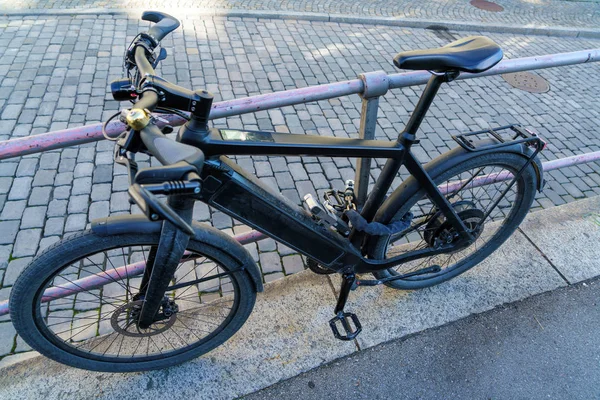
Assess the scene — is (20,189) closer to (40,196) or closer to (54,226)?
(40,196)

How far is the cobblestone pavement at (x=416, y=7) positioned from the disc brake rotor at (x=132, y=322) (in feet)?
20.6

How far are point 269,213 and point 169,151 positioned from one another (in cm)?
81

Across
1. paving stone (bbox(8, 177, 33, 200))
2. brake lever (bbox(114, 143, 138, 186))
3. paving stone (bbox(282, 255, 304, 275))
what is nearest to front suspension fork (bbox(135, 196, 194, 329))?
brake lever (bbox(114, 143, 138, 186))

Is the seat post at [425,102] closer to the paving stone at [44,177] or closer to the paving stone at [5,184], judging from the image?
the paving stone at [44,177]

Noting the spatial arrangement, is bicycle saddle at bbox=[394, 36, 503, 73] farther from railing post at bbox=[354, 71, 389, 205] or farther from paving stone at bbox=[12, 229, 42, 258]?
paving stone at bbox=[12, 229, 42, 258]

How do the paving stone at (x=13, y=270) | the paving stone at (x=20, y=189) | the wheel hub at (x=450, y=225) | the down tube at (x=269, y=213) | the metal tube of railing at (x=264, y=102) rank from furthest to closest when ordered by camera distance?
the paving stone at (x=20, y=189)
the paving stone at (x=13, y=270)
the wheel hub at (x=450, y=225)
the down tube at (x=269, y=213)
the metal tube of railing at (x=264, y=102)

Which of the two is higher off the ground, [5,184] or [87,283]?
[87,283]

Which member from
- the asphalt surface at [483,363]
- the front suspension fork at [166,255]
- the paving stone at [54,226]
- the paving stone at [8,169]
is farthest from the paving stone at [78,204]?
the asphalt surface at [483,363]

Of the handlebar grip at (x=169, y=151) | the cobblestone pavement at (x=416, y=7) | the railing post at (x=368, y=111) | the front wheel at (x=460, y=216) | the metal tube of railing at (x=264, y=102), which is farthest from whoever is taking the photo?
the cobblestone pavement at (x=416, y=7)

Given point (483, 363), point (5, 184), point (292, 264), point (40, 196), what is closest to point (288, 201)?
point (292, 264)

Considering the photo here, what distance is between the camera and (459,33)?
793 cm

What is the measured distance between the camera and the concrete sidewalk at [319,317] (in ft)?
8.11

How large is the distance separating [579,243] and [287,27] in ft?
18.3

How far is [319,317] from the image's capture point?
2.91 meters
